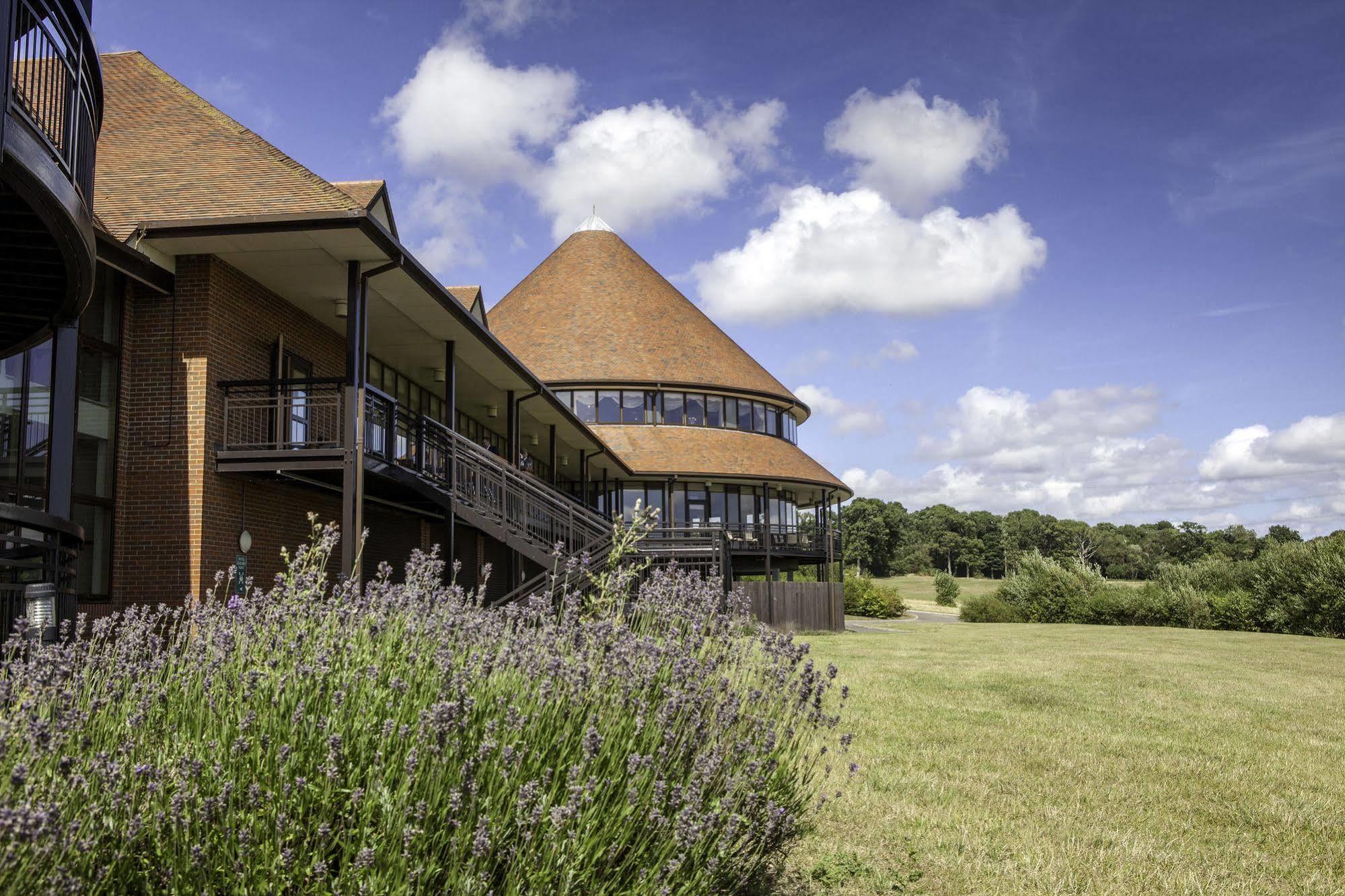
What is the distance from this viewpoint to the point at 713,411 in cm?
3881

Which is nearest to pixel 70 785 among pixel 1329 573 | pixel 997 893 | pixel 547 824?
pixel 547 824

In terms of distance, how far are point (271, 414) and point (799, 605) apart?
61.1ft

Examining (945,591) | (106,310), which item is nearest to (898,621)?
(945,591)

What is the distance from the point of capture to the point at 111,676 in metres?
4.41

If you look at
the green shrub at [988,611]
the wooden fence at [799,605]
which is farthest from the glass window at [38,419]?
the green shrub at [988,611]

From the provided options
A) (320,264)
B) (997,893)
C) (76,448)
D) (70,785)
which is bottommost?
(997,893)

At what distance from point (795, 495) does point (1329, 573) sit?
17582mm

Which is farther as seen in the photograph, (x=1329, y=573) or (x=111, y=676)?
(x=1329, y=573)

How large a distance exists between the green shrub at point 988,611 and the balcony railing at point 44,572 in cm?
3693

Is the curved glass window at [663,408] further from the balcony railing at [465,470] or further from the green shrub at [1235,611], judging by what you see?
the balcony railing at [465,470]

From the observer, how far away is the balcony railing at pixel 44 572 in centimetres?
800

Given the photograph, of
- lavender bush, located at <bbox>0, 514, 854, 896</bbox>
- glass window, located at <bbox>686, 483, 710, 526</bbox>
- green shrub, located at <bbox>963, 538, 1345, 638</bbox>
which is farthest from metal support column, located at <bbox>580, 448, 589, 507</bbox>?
lavender bush, located at <bbox>0, 514, 854, 896</bbox>

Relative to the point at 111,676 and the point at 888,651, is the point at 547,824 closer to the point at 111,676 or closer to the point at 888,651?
the point at 111,676

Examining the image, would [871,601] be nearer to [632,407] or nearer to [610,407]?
[632,407]
